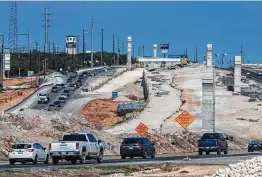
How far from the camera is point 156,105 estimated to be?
395 ft

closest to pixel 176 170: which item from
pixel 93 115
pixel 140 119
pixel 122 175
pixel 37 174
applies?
pixel 122 175

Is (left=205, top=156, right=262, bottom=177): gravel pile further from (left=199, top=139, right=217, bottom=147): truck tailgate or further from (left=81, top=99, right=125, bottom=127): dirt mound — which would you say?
(left=81, top=99, right=125, bottom=127): dirt mound

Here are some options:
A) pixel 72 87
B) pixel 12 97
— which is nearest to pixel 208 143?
pixel 12 97

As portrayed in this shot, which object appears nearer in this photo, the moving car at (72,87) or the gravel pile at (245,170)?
the gravel pile at (245,170)

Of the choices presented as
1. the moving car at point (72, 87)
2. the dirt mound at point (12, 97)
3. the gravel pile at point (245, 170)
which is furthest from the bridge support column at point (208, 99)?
the moving car at point (72, 87)

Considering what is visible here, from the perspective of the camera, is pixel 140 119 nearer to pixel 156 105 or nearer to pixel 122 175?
pixel 156 105

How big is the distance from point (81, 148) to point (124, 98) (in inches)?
3742

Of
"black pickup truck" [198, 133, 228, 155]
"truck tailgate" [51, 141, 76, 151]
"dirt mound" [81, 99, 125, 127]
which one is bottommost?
"dirt mound" [81, 99, 125, 127]

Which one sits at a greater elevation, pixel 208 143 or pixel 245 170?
pixel 245 170

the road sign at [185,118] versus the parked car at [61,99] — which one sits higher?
the road sign at [185,118]

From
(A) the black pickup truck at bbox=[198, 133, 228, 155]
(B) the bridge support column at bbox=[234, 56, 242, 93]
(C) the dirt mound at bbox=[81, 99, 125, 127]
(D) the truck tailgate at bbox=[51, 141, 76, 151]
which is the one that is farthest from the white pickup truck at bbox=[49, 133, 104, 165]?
(B) the bridge support column at bbox=[234, 56, 242, 93]

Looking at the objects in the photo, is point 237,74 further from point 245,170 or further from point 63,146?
point 245,170

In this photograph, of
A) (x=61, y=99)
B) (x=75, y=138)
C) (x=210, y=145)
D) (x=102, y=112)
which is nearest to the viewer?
(x=75, y=138)

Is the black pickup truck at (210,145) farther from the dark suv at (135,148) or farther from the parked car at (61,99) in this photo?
the parked car at (61,99)
